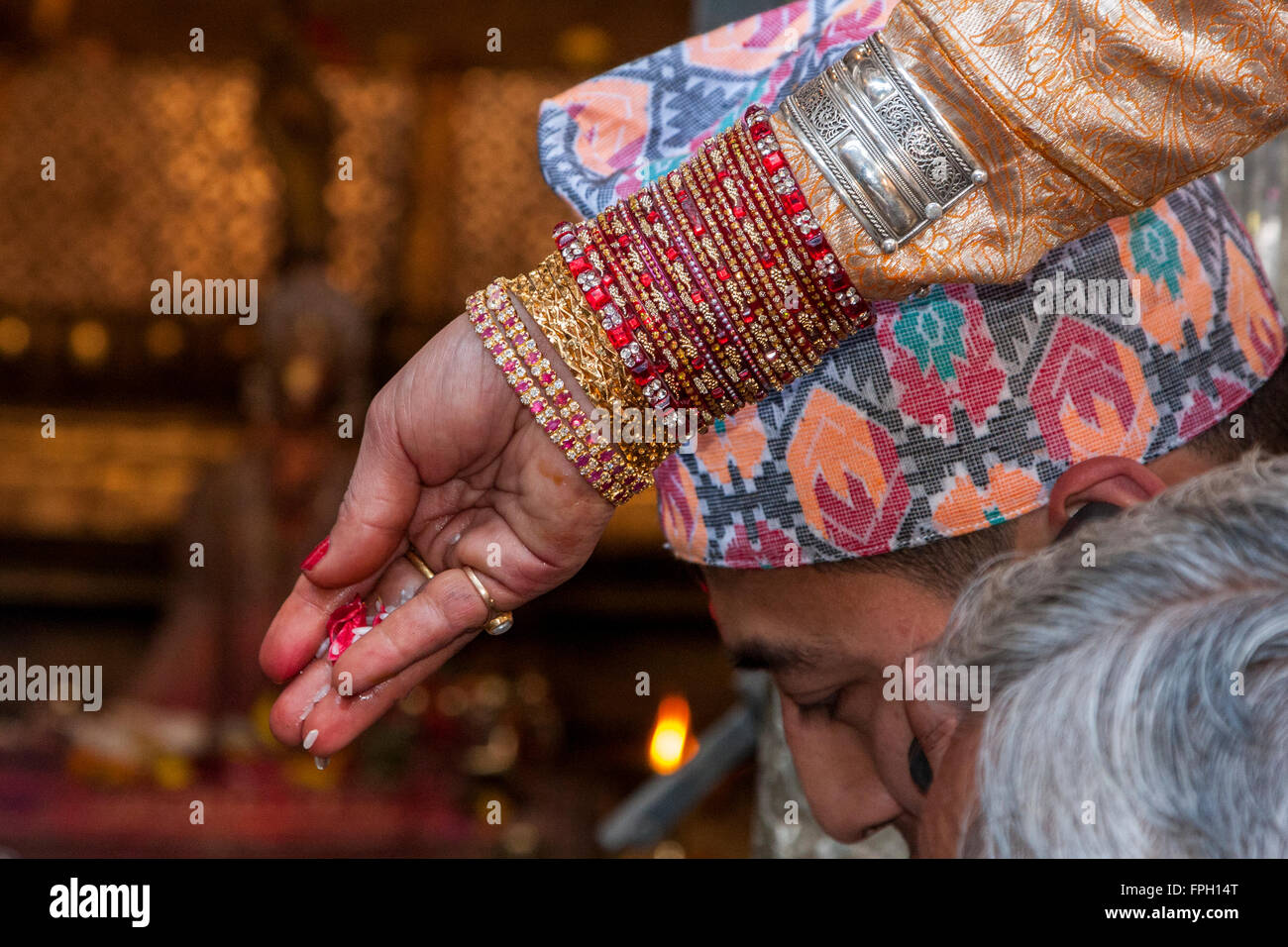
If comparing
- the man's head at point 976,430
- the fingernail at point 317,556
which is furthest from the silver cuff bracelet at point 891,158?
the fingernail at point 317,556

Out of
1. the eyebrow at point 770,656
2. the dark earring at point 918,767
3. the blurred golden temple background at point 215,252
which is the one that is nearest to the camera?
the dark earring at point 918,767

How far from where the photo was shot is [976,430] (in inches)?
45.3

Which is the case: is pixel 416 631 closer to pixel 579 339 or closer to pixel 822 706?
pixel 579 339

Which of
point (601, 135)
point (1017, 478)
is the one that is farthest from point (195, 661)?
point (1017, 478)

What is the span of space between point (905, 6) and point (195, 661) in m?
3.68

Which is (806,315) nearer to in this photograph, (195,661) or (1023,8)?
(1023,8)

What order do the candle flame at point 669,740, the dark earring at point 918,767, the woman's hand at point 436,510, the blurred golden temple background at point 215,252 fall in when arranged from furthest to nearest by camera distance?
the blurred golden temple background at point 215,252
the candle flame at point 669,740
the dark earring at point 918,767
the woman's hand at point 436,510

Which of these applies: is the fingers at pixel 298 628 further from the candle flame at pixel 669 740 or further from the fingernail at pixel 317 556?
the candle flame at pixel 669 740

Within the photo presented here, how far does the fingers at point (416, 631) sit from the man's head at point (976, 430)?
0.30m

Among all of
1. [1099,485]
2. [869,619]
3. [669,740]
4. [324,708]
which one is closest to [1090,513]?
[1099,485]

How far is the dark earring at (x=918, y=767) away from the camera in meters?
1.16

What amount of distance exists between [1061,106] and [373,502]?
0.65 meters

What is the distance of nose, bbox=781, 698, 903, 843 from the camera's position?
1329 mm

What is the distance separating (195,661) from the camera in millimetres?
4090
